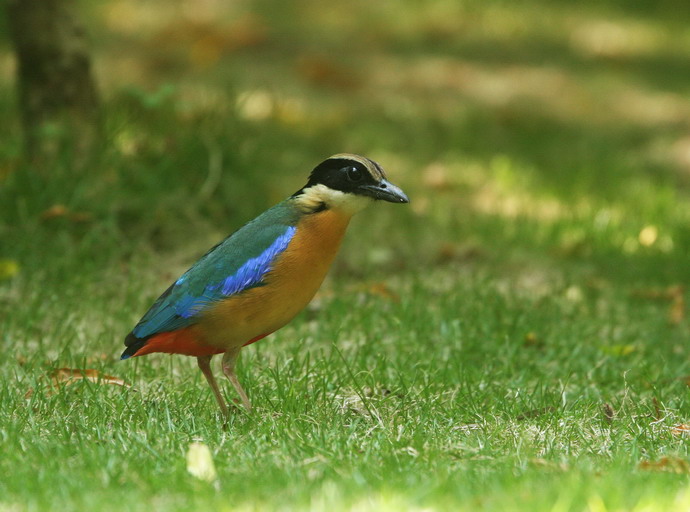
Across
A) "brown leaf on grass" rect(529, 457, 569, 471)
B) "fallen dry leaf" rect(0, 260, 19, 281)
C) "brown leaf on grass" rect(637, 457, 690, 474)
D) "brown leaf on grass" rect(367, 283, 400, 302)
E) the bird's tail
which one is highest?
the bird's tail

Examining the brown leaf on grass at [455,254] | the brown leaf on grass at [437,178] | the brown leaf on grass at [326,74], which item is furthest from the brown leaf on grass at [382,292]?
the brown leaf on grass at [326,74]

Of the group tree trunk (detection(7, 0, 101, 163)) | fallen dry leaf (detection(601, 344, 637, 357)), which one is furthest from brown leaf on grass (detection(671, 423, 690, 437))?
tree trunk (detection(7, 0, 101, 163))

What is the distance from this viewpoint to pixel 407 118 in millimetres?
10664

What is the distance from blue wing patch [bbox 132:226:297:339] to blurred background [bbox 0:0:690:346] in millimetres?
1532

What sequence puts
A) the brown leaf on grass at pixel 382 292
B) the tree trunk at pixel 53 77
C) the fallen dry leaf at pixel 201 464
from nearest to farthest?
the fallen dry leaf at pixel 201 464 → the brown leaf on grass at pixel 382 292 → the tree trunk at pixel 53 77

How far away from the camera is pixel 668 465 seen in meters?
4.03

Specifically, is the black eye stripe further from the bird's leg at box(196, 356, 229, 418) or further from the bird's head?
the bird's leg at box(196, 356, 229, 418)

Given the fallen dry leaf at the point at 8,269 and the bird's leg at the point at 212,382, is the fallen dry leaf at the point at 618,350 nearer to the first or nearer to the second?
the bird's leg at the point at 212,382

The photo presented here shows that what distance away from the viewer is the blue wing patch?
462cm

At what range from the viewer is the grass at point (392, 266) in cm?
399

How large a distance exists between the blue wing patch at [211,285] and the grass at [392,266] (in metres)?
0.35

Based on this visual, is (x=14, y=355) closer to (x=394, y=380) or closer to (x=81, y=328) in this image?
(x=81, y=328)

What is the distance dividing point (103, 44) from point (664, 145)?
5.48 meters

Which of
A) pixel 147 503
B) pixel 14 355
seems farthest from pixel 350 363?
pixel 147 503
